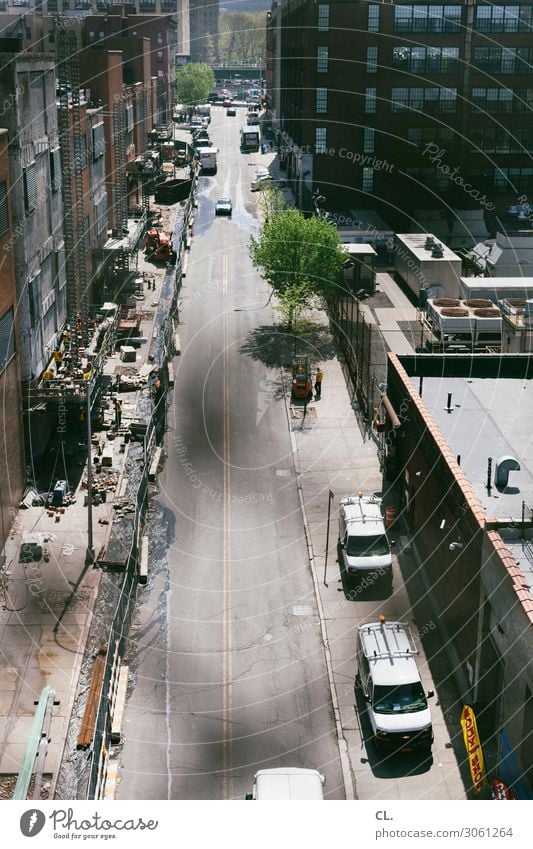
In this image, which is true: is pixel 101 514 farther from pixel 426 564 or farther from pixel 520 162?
pixel 520 162

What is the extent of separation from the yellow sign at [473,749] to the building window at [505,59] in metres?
67.9

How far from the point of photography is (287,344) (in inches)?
2279

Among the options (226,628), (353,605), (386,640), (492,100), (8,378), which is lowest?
(226,628)

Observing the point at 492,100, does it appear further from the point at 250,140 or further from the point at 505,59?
the point at 250,140

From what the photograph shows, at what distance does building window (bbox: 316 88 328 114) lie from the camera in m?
83.6

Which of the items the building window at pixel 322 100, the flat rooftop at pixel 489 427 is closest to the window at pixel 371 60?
the building window at pixel 322 100

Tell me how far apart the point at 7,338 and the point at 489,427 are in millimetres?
16630

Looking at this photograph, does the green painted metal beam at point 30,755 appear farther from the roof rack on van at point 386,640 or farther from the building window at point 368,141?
the building window at point 368,141

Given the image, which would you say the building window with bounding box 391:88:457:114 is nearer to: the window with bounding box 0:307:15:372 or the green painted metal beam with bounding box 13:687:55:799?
the window with bounding box 0:307:15:372

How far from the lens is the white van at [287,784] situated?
2198 centimetres

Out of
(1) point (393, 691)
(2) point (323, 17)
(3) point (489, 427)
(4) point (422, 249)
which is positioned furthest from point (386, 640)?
(2) point (323, 17)

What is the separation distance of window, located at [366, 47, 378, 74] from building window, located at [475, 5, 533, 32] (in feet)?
26.8

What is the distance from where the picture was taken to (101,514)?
119 feet

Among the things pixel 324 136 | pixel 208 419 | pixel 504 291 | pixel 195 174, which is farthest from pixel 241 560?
pixel 195 174
